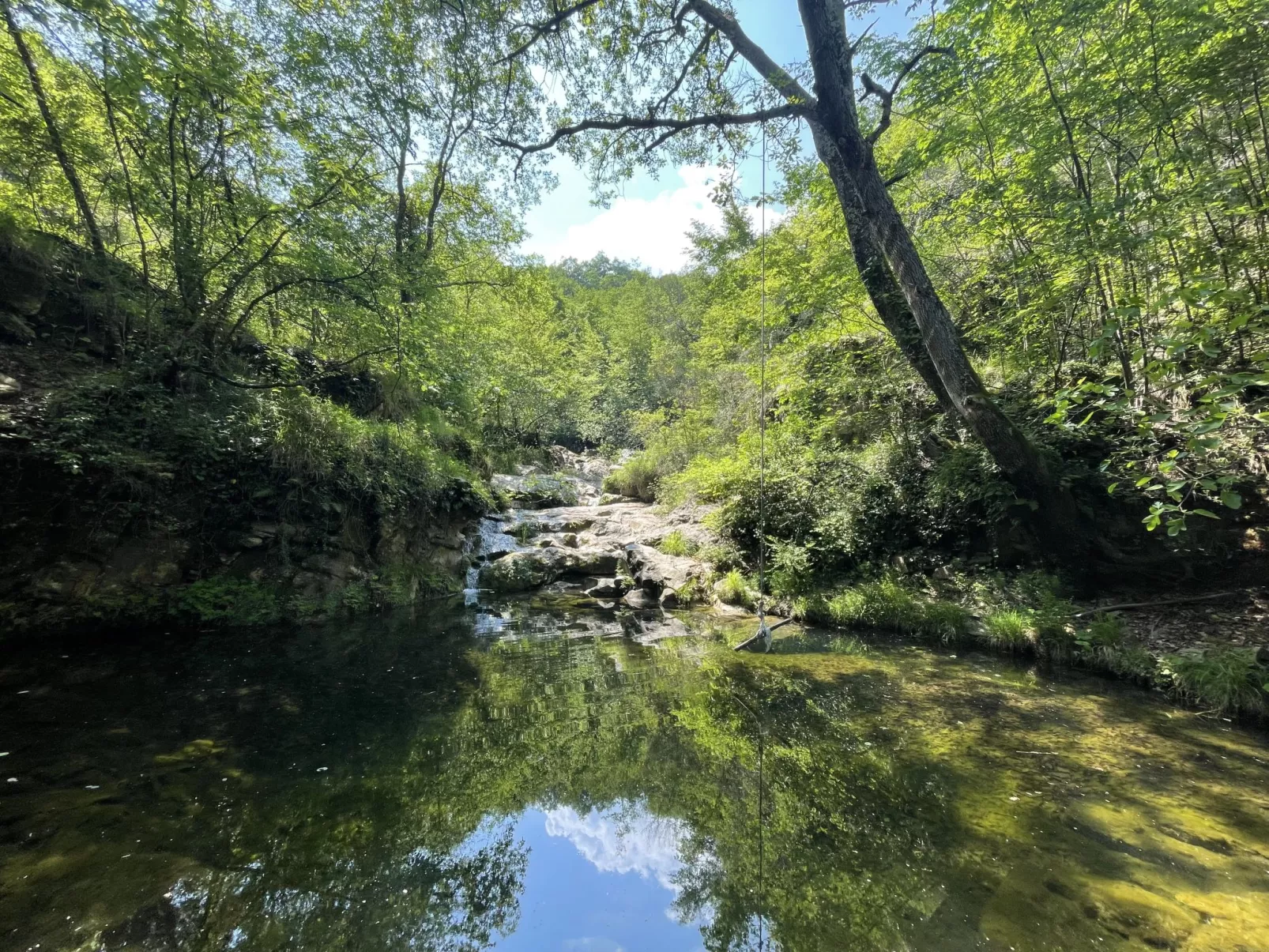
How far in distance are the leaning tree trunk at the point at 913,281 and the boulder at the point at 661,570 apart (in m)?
5.84

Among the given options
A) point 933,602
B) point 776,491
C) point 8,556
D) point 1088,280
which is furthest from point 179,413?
point 1088,280

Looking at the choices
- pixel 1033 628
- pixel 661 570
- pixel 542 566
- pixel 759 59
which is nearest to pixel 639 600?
pixel 661 570

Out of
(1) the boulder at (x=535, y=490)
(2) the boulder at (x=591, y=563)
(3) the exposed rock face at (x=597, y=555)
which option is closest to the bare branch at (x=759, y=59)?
(3) the exposed rock face at (x=597, y=555)

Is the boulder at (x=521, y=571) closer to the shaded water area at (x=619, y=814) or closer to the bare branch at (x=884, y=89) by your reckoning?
the shaded water area at (x=619, y=814)

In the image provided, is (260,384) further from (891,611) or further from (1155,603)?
(1155,603)

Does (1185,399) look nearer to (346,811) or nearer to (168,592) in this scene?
(346,811)

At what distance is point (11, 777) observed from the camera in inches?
136

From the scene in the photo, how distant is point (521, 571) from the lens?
476 inches

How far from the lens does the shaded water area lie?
2.43 meters

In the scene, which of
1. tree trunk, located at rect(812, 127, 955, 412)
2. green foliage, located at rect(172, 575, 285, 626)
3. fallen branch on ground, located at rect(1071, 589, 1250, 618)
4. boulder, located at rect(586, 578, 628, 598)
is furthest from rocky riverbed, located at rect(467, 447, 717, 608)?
fallen branch on ground, located at rect(1071, 589, 1250, 618)

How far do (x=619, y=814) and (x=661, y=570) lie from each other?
306 inches

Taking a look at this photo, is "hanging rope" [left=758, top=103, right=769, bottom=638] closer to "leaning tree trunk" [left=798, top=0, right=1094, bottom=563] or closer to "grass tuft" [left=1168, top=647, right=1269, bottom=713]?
"leaning tree trunk" [left=798, top=0, right=1094, bottom=563]

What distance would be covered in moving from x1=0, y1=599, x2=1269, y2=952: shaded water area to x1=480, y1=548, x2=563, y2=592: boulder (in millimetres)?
6084

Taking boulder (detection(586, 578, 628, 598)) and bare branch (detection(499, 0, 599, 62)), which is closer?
bare branch (detection(499, 0, 599, 62))
